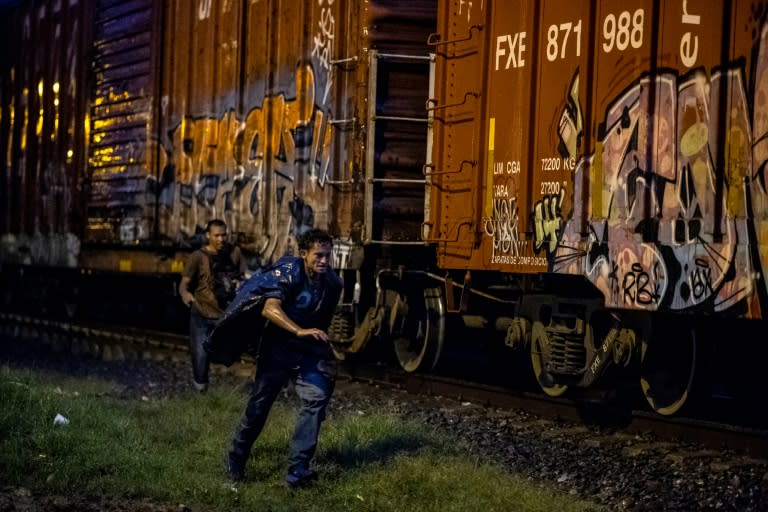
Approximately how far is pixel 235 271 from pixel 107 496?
4577 mm

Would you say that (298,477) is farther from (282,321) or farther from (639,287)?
(639,287)

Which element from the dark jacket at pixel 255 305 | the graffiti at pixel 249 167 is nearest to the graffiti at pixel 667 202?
the dark jacket at pixel 255 305

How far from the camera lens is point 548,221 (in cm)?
934

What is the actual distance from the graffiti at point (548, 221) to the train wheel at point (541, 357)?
0.81m

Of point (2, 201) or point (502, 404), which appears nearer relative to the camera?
point (502, 404)

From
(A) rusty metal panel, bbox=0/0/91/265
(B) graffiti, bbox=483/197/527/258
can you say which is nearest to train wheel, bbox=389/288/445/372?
(B) graffiti, bbox=483/197/527/258

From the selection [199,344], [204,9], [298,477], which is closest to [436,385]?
[199,344]

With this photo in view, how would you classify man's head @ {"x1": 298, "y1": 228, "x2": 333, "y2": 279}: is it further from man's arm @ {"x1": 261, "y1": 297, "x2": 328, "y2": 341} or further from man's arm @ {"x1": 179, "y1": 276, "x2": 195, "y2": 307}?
man's arm @ {"x1": 179, "y1": 276, "x2": 195, "y2": 307}

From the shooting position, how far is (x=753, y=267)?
7613mm

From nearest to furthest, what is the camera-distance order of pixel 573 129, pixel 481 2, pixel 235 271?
1. pixel 573 129
2. pixel 481 2
3. pixel 235 271

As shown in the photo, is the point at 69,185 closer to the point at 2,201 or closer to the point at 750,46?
the point at 2,201

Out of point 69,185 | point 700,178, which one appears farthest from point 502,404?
point 69,185

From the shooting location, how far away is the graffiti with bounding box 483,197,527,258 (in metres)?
9.72

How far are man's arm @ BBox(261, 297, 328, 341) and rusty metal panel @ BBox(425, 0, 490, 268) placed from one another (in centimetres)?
368
